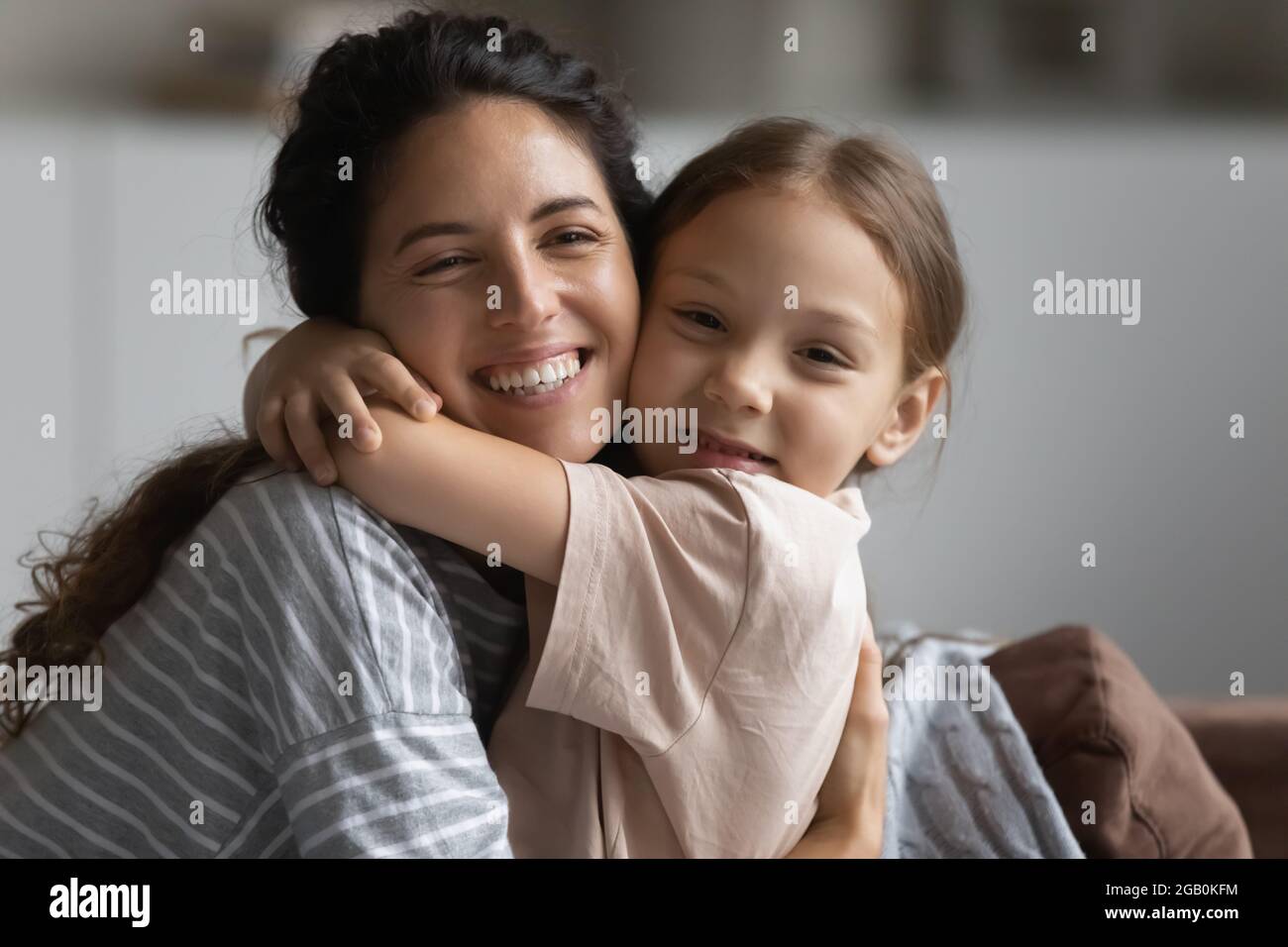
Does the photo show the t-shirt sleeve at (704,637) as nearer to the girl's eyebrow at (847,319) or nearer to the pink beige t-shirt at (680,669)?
the pink beige t-shirt at (680,669)

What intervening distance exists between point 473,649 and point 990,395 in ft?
8.77

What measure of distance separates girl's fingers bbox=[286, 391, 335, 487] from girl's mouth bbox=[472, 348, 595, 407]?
17 cm

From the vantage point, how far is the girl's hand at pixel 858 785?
122 cm

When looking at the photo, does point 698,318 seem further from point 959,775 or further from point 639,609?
point 959,775

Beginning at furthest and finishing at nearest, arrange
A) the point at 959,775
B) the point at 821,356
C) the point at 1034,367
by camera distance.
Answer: the point at 1034,367, the point at 959,775, the point at 821,356

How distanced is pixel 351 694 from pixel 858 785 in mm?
560

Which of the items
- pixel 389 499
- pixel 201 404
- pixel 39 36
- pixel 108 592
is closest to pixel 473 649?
pixel 389 499

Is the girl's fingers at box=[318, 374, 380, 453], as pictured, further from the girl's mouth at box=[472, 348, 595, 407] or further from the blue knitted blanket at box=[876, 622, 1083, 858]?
the blue knitted blanket at box=[876, 622, 1083, 858]

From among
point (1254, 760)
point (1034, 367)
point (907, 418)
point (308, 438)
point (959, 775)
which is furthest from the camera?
point (1034, 367)

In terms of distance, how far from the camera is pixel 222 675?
106 centimetres

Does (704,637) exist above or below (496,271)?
below

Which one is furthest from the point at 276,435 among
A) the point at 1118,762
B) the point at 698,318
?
the point at 1118,762

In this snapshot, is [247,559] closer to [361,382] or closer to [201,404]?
[361,382]

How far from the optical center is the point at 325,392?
Answer: 1.08m
